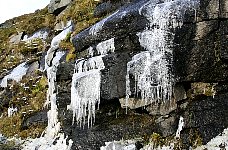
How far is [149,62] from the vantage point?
13711 millimetres

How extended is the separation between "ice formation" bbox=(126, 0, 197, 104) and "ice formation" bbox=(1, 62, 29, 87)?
34.0 feet

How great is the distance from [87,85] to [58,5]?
1033 centimetres

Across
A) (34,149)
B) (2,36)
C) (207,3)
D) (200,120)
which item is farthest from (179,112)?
(2,36)

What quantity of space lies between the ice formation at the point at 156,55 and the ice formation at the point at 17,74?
10378 millimetres

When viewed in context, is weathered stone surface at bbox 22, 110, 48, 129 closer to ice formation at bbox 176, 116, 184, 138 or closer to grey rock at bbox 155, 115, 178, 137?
grey rock at bbox 155, 115, 178, 137

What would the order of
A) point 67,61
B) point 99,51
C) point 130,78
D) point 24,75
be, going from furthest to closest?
point 24,75 < point 67,61 < point 99,51 < point 130,78

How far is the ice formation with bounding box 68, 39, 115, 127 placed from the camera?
48.1ft

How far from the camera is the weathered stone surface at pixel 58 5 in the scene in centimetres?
2356

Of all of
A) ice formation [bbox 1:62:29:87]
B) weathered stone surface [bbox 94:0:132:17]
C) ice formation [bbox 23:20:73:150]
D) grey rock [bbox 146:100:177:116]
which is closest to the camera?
grey rock [bbox 146:100:177:116]

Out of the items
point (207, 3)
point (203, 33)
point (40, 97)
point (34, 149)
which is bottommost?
point (34, 149)

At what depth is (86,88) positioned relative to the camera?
15.0 meters

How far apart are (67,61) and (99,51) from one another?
162 centimetres

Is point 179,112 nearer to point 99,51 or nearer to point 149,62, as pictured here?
point 149,62

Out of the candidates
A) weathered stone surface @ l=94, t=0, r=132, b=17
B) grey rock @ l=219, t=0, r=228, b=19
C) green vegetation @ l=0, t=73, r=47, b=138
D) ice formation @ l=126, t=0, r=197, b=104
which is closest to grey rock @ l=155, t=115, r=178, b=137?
ice formation @ l=126, t=0, r=197, b=104
